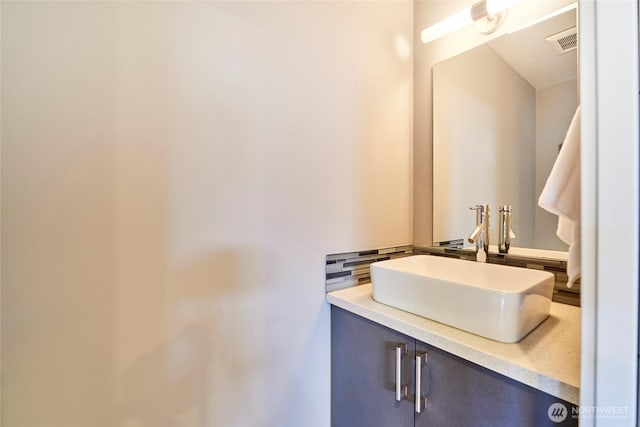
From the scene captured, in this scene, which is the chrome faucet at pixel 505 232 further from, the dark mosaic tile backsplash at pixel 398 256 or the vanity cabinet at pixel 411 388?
the vanity cabinet at pixel 411 388

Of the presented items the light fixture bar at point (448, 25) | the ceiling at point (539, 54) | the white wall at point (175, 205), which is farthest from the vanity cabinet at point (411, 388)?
the light fixture bar at point (448, 25)

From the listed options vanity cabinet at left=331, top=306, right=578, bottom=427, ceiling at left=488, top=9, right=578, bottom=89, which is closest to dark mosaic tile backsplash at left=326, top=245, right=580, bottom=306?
vanity cabinet at left=331, top=306, right=578, bottom=427

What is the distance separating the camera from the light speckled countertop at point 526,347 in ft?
1.75

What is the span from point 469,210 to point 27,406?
4.95 ft

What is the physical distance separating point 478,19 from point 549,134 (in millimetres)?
534

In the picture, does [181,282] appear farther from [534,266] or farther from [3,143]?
[534,266]

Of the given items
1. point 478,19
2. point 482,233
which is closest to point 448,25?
point 478,19

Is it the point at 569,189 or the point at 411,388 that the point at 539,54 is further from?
the point at 411,388

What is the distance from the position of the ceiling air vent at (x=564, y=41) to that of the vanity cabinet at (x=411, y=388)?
110cm

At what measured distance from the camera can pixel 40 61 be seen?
59cm

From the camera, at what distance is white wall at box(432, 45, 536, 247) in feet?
3.51

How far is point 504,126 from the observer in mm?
1142

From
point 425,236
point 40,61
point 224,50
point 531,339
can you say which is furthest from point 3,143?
point 425,236

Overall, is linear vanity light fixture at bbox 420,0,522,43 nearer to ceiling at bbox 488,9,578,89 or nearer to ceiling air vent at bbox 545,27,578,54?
ceiling at bbox 488,9,578,89
